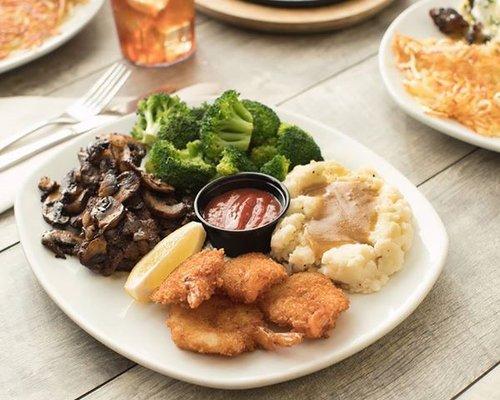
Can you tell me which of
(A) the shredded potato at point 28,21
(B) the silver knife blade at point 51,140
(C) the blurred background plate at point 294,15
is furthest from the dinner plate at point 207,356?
(C) the blurred background plate at point 294,15

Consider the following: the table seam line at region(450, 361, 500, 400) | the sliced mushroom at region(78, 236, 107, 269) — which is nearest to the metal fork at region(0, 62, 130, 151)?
the sliced mushroom at region(78, 236, 107, 269)

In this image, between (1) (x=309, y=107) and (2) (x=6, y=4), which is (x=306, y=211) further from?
(2) (x=6, y=4)

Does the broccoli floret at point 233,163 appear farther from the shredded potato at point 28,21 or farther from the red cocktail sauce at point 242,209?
the shredded potato at point 28,21

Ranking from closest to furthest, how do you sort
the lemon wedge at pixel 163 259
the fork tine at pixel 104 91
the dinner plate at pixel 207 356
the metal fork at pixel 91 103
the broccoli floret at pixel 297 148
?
the dinner plate at pixel 207 356 < the lemon wedge at pixel 163 259 < the broccoli floret at pixel 297 148 < the metal fork at pixel 91 103 < the fork tine at pixel 104 91

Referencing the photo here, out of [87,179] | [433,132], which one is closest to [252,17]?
[433,132]

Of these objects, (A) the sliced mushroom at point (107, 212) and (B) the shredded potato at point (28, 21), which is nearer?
(A) the sliced mushroom at point (107, 212)

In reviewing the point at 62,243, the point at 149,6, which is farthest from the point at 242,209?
the point at 149,6
